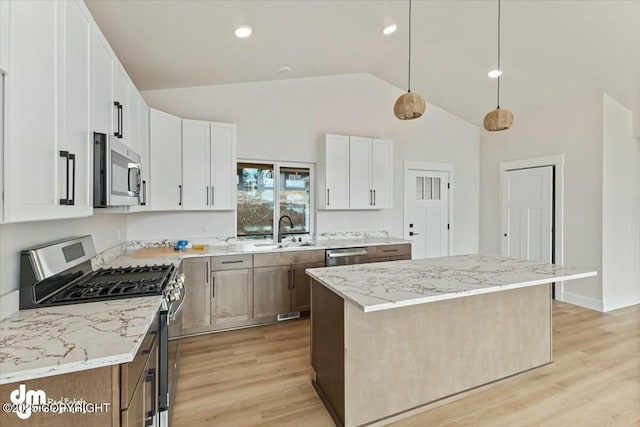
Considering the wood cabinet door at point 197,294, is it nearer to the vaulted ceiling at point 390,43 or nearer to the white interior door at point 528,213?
the vaulted ceiling at point 390,43

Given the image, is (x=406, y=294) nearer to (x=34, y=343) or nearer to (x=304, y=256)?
(x=34, y=343)

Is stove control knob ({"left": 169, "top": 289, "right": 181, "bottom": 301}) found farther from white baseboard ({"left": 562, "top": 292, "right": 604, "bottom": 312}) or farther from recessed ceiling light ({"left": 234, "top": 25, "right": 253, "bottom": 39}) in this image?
white baseboard ({"left": 562, "top": 292, "right": 604, "bottom": 312})

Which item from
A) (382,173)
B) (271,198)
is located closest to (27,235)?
(271,198)

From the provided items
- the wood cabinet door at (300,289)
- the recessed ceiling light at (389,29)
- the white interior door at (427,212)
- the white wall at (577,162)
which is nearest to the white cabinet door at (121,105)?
the wood cabinet door at (300,289)

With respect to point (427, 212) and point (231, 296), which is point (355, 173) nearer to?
point (427, 212)

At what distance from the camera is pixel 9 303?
1427 mm

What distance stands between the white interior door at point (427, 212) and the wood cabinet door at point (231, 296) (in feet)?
9.37

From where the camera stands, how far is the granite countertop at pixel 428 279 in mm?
1717

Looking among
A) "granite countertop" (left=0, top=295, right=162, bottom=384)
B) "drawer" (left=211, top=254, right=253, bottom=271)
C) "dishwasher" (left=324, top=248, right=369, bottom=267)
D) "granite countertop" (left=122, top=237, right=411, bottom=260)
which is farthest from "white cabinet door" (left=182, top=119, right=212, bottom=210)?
"granite countertop" (left=0, top=295, right=162, bottom=384)

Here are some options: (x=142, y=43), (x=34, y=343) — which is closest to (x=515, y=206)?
(x=142, y=43)

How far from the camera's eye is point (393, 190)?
4.93 m

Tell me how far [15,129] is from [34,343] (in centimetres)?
78

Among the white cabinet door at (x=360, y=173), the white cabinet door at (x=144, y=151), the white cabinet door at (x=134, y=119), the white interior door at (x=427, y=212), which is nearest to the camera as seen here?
the white cabinet door at (x=134, y=119)

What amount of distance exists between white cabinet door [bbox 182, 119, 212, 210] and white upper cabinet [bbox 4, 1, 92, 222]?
191cm
